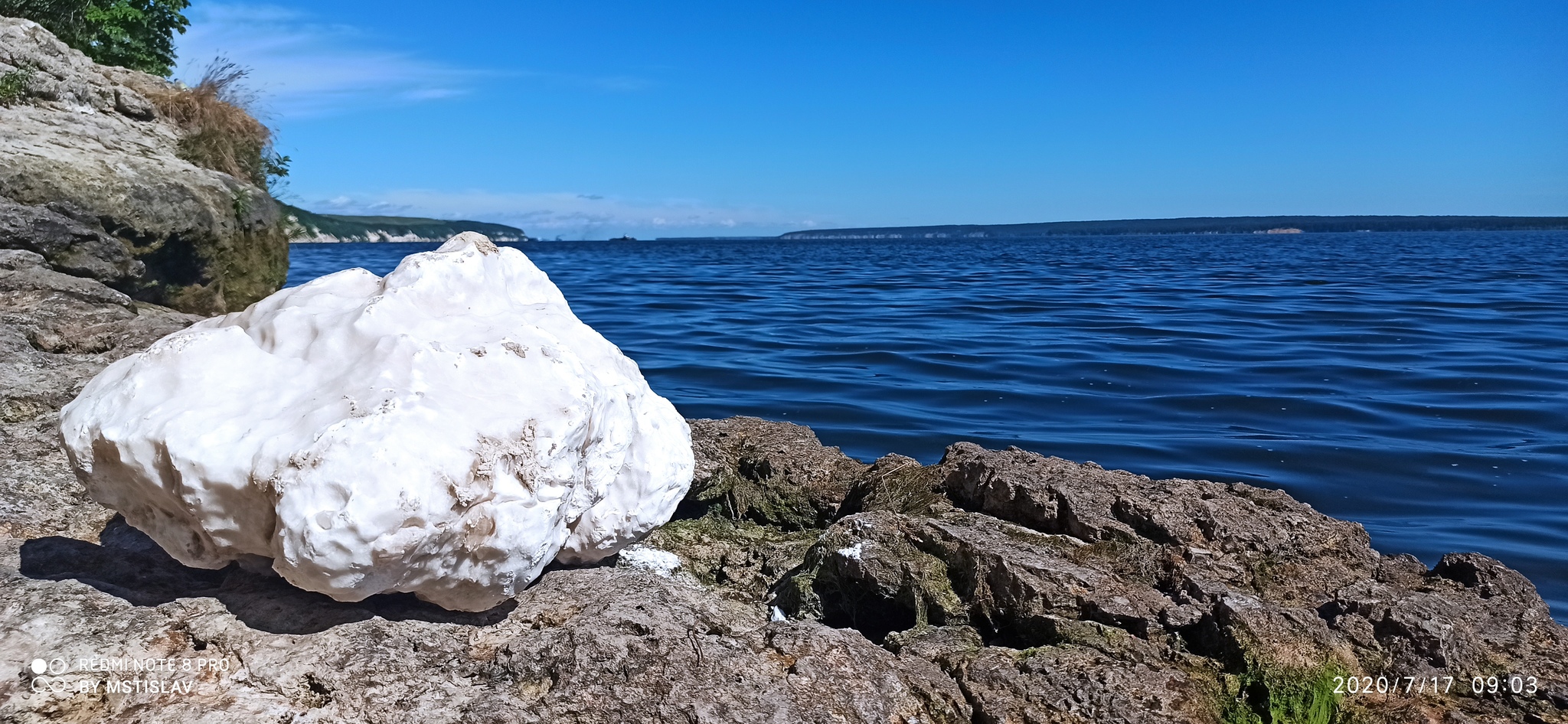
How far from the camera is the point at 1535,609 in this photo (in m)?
3.05

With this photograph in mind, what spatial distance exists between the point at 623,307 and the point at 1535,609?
16669mm

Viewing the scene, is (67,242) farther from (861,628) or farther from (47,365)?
(861,628)

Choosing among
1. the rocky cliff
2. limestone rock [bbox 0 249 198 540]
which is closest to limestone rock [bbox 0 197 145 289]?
the rocky cliff

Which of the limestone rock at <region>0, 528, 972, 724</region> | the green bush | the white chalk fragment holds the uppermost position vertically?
the green bush

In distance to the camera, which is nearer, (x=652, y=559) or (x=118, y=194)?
(x=652, y=559)

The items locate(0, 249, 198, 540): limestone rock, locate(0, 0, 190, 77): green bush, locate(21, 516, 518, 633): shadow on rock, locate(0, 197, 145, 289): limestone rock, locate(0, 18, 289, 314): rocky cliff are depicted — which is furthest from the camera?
locate(0, 0, 190, 77): green bush

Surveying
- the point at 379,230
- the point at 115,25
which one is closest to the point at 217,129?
the point at 115,25

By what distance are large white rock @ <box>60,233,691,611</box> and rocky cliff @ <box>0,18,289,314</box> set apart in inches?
205

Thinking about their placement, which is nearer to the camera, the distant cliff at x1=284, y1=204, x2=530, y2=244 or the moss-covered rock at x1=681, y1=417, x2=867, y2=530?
the moss-covered rock at x1=681, y1=417, x2=867, y2=530

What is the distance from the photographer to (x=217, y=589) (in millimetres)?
2932

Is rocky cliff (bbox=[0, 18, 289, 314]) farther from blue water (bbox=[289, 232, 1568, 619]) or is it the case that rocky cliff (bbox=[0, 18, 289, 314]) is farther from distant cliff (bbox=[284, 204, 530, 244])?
distant cliff (bbox=[284, 204, 530, 244])

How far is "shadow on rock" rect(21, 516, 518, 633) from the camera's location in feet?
9.10

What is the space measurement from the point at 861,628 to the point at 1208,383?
25.4 ft

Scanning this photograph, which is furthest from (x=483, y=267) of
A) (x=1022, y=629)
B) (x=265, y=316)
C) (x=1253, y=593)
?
(x=1253, y=593)
